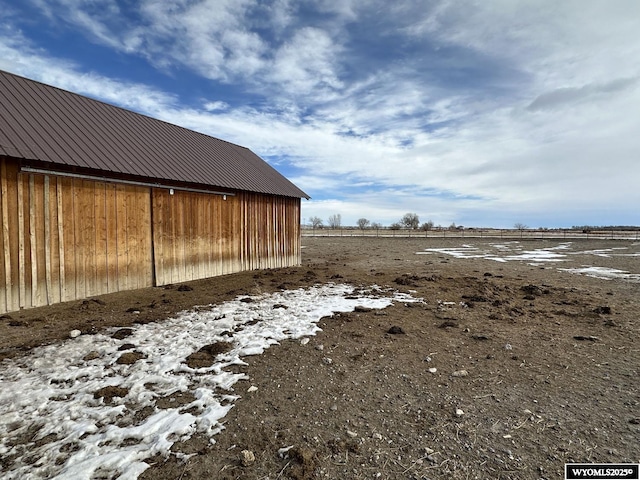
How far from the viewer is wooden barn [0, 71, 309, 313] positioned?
7.52 metres

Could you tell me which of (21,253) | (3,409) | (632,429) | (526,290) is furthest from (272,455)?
(526,290)

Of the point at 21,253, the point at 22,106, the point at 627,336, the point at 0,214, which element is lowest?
the point at 627,336

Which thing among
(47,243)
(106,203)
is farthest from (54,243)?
(106,203)

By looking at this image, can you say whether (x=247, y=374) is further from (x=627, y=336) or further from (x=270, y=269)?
(x=270, y=269)

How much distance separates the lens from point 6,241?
721cm

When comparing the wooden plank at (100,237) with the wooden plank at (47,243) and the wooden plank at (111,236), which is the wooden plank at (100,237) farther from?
the wooden plank at (47,243)

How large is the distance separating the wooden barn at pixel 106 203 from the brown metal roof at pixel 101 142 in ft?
0.14

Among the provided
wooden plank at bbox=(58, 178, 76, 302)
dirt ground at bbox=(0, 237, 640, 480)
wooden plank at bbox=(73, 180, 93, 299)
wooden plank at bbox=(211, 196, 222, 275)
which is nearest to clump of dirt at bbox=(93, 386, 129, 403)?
dirt ground at bbox=(0, 237, 640, 480)

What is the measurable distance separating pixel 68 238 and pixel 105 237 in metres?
0.89

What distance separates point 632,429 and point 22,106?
13200mm

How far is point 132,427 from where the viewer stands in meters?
3.24

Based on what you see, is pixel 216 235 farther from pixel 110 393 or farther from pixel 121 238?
pixel 110 393

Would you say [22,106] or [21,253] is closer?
[21,253]

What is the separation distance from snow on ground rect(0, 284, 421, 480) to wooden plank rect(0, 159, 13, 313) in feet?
9.96
